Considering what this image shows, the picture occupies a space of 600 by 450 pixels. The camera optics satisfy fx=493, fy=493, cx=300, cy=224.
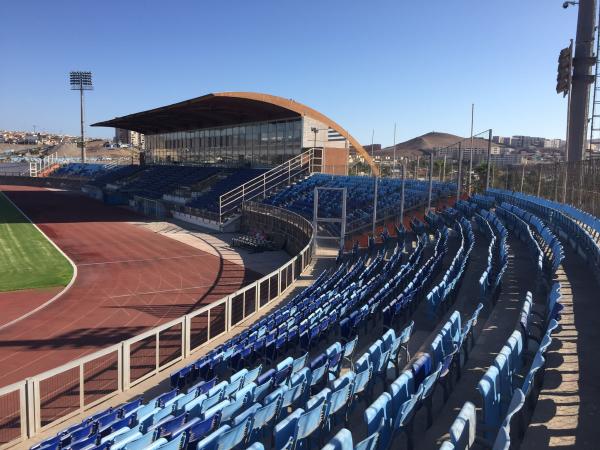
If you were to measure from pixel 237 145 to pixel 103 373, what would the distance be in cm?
3519

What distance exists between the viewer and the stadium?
4957 mm

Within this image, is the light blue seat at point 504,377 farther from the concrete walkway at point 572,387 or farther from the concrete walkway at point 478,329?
the concrete walkway at point 478,329

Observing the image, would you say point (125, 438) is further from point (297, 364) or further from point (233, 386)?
point (297, 364)

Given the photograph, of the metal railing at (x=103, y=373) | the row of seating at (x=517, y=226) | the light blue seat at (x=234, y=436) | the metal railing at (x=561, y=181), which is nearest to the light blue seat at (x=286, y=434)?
the light blue seat at (x=234, y=436)

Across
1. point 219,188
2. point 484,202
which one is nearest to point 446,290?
point 484,202

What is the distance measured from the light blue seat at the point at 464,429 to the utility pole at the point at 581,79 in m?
20.0

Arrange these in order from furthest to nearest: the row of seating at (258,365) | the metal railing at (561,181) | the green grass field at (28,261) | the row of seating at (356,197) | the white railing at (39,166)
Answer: the white railing at (39,166) < the row of seating at (356,197) < the green grass field at (28,261) < the metal railing at (561,181) < the row of seating at (258,365)

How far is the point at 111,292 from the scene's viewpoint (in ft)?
54.3

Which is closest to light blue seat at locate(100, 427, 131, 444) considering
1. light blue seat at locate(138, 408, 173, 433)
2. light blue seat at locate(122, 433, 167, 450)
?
light blue seat at locate(138, 408, 173, 433)

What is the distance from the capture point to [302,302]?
36.9 feet

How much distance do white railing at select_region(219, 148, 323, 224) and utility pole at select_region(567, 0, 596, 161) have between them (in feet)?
59.9

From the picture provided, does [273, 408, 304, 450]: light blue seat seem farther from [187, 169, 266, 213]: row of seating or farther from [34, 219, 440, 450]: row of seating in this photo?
[187, 169, 266, 213]: row of seating

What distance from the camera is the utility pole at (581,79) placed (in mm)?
20453

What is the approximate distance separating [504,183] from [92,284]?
2032cm
